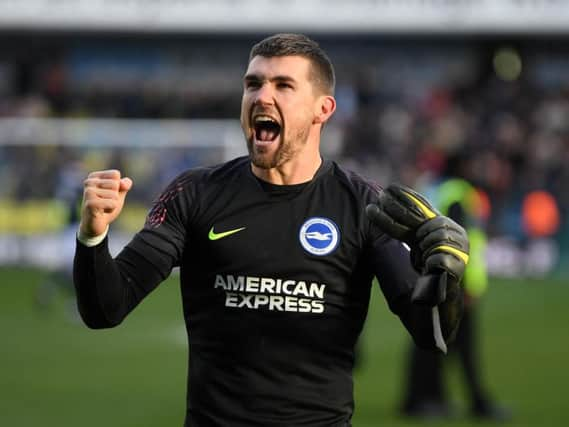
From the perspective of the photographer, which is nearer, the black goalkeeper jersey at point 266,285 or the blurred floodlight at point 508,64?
the black goalkeeper jersey at point 266,285

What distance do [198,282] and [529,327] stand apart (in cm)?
1230

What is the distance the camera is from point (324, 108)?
4.60 metres

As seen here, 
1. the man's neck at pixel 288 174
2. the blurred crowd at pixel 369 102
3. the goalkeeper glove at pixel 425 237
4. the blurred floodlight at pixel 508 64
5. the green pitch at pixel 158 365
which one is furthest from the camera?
the blurred floodlight at pixel 508 64

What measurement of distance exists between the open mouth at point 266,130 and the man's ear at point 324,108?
6.5 inches

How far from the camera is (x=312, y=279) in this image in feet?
14.4

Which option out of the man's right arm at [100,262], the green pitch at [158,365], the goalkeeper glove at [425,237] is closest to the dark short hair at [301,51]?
→ the goalkeeper glove at [425,237]

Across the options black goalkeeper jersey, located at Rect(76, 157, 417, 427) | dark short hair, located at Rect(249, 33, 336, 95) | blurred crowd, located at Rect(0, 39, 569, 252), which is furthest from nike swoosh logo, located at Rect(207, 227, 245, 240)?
blurred crowd, located at Rect(0, 39, 569, 252)

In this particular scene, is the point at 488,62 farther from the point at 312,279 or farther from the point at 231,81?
the point at 312,279

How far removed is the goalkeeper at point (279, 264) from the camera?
4.30m

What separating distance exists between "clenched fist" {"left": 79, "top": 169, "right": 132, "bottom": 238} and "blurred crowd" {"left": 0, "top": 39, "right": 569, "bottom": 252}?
18.8 m

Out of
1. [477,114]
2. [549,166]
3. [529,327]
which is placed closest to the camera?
[529,327]

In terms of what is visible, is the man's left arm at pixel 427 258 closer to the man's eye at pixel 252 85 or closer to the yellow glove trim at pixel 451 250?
the yellow glove trim at pixel 451 250

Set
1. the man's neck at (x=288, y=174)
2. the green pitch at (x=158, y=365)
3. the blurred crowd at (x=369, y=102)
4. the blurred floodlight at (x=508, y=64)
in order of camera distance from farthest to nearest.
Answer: the blurred floodlight at (x=508, y=64) → the blurred crowd at (x=369, y=102) → the green pitch at (x=158, y=365) → the man's neck at (x=288, y=174)

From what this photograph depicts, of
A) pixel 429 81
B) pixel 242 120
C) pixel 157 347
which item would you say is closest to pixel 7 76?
pixel 429 81
